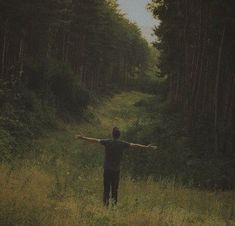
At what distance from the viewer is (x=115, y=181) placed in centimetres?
1097

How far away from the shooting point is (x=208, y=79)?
29.2 metres

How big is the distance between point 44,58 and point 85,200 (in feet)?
74.5

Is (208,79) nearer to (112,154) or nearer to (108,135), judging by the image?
(108,135)

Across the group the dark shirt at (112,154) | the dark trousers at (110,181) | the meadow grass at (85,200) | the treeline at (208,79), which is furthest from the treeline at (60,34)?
the treeline at (208,79)

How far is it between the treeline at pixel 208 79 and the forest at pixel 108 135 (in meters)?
0.06

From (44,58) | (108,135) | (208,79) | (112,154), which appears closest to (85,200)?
(112,154)

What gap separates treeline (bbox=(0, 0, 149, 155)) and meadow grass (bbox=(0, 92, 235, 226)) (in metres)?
3.41

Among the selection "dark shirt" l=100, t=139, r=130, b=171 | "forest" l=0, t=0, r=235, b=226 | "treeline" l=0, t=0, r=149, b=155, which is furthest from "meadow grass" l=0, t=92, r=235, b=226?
"treeline" l=0, t=0, r=149, b=155

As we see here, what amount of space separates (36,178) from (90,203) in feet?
7.73

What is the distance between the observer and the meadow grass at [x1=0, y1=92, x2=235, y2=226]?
8.30 m

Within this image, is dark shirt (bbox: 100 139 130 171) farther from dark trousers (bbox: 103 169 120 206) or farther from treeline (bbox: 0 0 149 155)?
treeline (bbox: 0 0 149 155)

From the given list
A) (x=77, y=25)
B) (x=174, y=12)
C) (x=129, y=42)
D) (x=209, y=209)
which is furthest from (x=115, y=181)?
(x=129, y=42)

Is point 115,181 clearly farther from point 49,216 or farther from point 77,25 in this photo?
point 77,25

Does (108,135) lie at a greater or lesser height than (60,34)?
lesser
